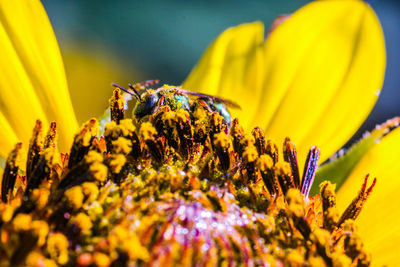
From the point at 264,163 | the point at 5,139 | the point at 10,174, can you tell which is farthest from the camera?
the point at 5,139

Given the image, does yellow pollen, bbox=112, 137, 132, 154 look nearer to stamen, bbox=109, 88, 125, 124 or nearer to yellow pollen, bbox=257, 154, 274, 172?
stamen, bbox=109, 88, 125, 124

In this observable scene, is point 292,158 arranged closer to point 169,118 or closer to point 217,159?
point 217,159

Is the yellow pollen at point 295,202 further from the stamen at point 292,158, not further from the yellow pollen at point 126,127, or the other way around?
the yellow pollen at point 126,127

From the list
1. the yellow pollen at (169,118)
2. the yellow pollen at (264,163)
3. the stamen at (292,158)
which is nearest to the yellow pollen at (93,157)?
the yellow pollen at (169,118)

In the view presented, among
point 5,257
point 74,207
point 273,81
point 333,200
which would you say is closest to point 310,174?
point 333,200

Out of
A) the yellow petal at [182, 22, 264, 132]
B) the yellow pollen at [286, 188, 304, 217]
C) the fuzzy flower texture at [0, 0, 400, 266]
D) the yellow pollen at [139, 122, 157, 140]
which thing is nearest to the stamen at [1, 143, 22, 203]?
the fuzzy flower texture at [0, 0, 400, 266]

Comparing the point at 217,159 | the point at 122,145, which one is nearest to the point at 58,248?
the point at 122,145

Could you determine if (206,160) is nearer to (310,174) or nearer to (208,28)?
(310,174)
